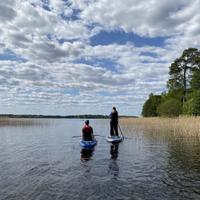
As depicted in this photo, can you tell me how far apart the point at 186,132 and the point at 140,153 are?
12759 mm

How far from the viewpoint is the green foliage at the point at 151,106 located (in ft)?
252

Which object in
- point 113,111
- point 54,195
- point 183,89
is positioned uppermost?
point 183,89

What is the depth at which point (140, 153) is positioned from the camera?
60.9ft

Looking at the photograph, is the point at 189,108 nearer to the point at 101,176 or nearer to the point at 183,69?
the point at 183,69

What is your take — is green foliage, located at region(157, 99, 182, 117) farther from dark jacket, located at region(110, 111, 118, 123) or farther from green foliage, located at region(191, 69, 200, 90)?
dark jacket, located at region(110, 111, 118, 123)

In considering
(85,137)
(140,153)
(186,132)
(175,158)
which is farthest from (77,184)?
(186,132)

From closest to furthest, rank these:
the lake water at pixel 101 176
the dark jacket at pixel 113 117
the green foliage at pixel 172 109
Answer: the lake water at pixel 101 176, the dark jacket at pixel 113 117, the green foliage at pixel 172 109

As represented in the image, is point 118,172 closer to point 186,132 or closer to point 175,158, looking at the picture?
point 175,158

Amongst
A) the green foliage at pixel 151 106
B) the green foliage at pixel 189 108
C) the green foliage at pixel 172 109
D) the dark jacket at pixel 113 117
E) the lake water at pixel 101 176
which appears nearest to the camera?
the lake water at pixel 101 176

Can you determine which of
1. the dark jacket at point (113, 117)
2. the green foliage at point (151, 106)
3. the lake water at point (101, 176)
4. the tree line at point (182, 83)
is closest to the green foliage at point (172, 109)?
the tree line at point (182, 83)

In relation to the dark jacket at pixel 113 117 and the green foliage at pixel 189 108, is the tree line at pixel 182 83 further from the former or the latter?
the dark jacket at pixel 113 117

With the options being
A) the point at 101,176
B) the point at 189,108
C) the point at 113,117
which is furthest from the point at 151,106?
the point at 101,176

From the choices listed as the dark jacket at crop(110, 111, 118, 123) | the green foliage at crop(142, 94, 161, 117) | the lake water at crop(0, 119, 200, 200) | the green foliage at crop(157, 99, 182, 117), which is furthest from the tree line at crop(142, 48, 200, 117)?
the lake water at crop(0, 119, 200, 200)

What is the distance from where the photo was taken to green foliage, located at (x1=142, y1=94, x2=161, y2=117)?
3024 inches
